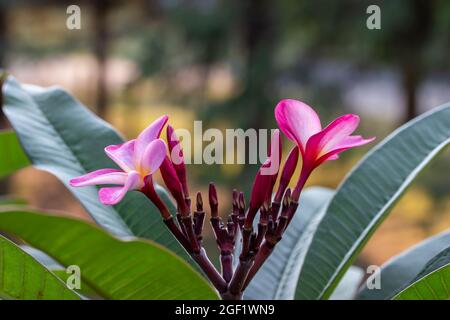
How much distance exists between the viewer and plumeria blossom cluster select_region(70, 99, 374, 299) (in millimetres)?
421

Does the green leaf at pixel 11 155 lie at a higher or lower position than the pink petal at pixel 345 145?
lower

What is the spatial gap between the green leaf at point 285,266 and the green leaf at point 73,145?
0.08 m

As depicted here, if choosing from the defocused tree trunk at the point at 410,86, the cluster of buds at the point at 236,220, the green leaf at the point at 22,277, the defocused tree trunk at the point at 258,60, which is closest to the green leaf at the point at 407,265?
the cluster of buds at the point at 236,220

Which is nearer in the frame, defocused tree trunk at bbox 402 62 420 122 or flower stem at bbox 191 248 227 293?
flower stem at bbox 191 248 227 293

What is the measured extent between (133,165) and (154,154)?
0.9 inches

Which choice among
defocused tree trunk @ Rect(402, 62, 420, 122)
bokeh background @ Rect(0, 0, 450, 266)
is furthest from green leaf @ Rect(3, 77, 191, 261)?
defocused tree trunk @ Rect(402, 62, 420, 122)

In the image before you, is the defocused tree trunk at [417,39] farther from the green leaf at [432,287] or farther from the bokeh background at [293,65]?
the green leaf at [432,287]

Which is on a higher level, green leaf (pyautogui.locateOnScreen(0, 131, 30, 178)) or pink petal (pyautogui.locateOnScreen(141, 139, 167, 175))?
pink petal (pyautogui.locateOnScreen(141, 139, 167, 175))

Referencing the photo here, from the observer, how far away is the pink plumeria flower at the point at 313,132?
0.43 meters

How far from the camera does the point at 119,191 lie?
401 millimetres

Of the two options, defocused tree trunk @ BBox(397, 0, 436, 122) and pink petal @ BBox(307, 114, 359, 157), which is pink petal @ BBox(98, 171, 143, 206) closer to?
pink petal @ BBox(307, 114, 359, 157)

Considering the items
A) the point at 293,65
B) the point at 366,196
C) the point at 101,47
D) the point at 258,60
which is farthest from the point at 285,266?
the point at 101,47

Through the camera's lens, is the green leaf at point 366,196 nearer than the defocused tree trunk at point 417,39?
Yes
